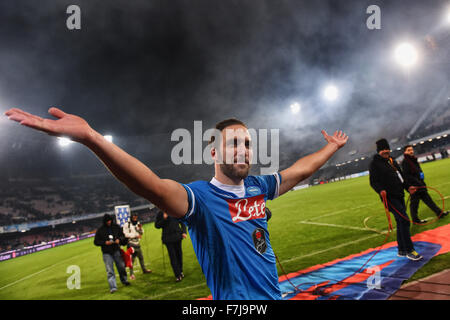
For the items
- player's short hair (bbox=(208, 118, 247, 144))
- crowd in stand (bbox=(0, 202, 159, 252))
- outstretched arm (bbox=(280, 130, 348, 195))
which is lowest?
crowd in stand (bbox=(0, 202, 159, 252))

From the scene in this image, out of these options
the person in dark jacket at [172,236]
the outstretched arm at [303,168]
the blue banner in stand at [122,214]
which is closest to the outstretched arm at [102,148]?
the outstretched arm at [303,168]

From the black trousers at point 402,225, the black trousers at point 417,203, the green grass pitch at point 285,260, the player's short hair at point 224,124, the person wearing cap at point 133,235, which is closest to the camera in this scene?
the player's short hair at point 224,124

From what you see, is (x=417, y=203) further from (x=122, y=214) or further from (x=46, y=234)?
(x=46, y=234)

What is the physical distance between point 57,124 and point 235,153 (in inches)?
46.1

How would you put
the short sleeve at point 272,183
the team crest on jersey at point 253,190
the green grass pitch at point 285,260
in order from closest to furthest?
the team crest on jersey at point 253,190
the short sleeve at point 272,183
the green grass pitch at point 285,260

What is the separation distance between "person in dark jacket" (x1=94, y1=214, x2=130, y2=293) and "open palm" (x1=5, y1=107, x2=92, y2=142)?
698cm

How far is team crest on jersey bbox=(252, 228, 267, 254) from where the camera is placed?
6.58 ft

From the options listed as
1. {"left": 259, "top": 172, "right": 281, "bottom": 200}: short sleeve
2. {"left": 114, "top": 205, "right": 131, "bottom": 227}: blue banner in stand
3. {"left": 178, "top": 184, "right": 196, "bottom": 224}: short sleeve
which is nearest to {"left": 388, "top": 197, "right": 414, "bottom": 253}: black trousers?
{"left": 259, "top": 172, "right": 281, "bottom": 200}: short sleeve

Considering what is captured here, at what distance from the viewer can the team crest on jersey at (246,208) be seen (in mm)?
2016

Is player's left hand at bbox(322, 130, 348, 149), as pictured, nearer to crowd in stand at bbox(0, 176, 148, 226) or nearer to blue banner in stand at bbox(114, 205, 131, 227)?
blue banner in stand at bbox(114, 205, 131, 227)

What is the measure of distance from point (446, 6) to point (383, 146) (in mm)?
41458

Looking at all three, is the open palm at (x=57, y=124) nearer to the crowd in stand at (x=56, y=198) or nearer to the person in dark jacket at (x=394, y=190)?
the person in dark jacket at (x=394, y=190)
